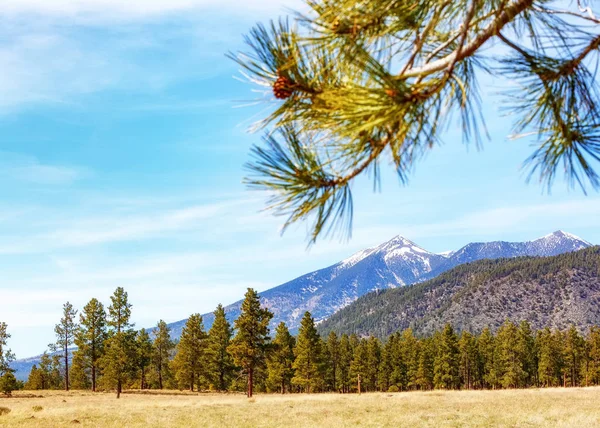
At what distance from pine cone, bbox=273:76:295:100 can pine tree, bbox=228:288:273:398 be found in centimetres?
4521

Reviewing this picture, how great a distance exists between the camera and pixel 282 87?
432 centimetres

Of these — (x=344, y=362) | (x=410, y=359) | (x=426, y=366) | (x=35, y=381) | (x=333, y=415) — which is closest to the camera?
(x=333, y=415)

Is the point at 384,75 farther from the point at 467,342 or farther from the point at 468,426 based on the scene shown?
the point at 467,342

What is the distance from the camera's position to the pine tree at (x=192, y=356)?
65.0 metres

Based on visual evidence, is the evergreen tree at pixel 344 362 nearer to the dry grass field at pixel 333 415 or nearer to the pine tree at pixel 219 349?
the pine tree at pixel 219 349

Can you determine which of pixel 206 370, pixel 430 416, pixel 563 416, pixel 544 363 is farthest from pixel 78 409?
pixel 544 363

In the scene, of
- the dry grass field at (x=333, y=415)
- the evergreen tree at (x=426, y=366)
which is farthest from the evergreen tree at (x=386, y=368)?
the dry grass field at (x=333, y=415)

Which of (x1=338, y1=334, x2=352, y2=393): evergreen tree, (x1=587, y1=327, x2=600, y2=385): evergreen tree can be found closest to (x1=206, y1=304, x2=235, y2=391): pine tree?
(x1=338, y1=334, x2=352, y2=393): evergreen tree

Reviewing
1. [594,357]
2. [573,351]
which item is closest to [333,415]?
[594,357]

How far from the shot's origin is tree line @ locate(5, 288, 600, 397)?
51.8 m

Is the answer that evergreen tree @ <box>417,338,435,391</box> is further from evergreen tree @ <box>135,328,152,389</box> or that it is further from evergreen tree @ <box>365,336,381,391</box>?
evergreen tree @ <box>135,328,152,389</box>

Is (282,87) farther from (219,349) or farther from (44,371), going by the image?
(44,371)

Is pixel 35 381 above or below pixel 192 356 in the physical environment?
below

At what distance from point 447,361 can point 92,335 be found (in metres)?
46.7
